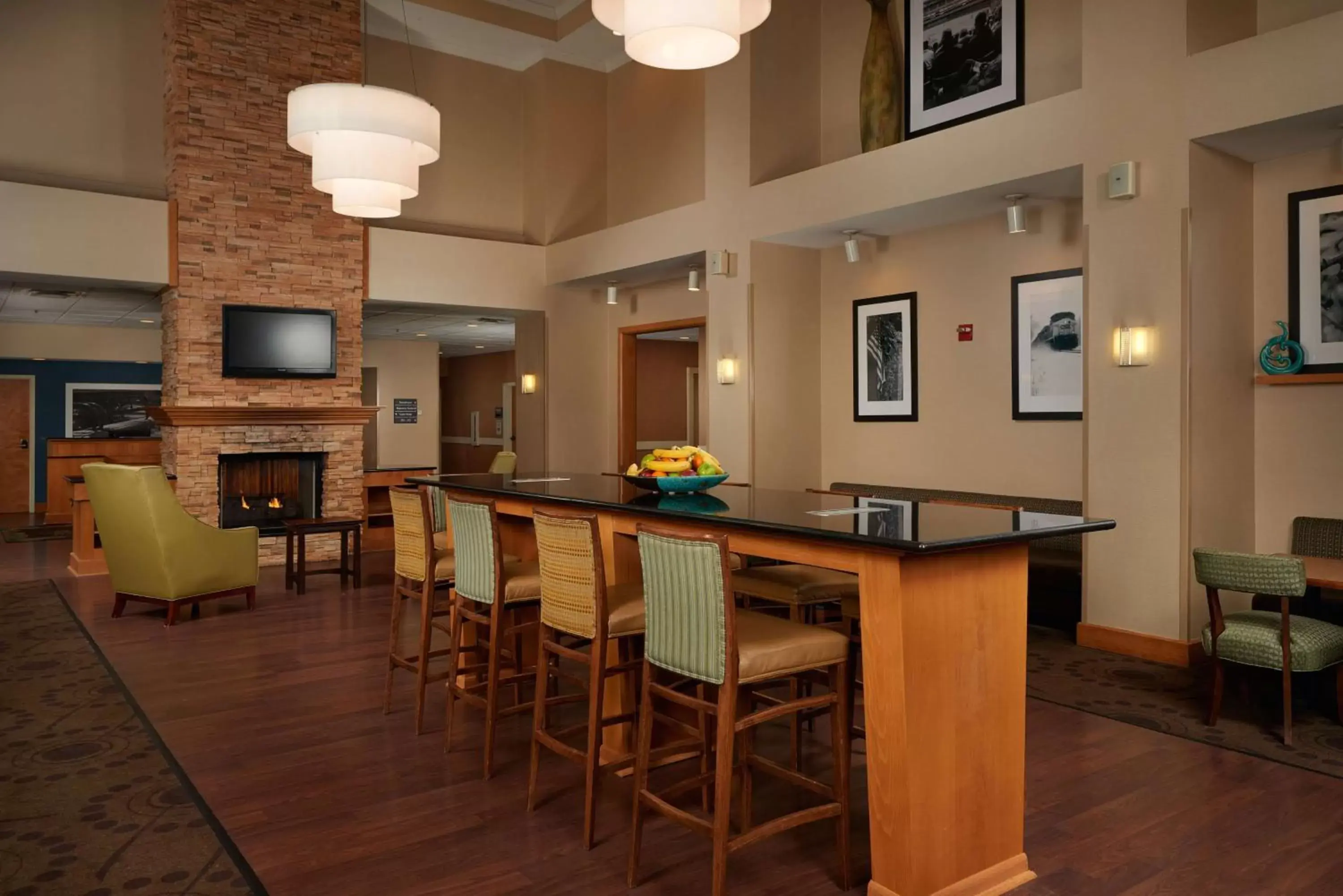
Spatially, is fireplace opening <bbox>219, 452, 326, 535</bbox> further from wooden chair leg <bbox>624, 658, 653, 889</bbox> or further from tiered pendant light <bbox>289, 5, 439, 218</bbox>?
wooden chair leg <bbox>624, 658, 653, 889</bbox>

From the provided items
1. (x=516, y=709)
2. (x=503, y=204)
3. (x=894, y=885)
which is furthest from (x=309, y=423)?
(x=894, y=885)

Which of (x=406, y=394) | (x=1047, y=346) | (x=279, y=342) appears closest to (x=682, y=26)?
(x=1047, y=346)

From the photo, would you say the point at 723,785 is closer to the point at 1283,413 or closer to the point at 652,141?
the point at 1283,413

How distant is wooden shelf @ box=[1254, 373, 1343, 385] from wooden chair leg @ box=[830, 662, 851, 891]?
3.62 meters

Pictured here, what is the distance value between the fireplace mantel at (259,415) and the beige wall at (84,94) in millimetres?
1966

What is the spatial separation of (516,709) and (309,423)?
241 inches

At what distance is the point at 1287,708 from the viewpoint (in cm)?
368

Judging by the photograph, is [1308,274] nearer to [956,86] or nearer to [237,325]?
[956,86]

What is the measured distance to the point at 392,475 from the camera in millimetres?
9500

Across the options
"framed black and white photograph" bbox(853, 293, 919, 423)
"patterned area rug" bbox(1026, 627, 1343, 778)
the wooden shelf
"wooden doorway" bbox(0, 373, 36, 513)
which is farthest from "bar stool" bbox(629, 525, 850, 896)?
"wooden doorway" bbox(0, 373, 36, 513)

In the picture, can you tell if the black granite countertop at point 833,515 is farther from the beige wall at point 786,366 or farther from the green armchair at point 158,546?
the beige wall at point 786,366

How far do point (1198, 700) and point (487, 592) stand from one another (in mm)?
3205

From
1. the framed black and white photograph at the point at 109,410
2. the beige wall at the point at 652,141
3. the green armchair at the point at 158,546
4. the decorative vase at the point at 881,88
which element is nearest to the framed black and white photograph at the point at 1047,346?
the decorative vase at the point at 881,88

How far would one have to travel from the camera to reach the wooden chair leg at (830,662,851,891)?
2.60 m
